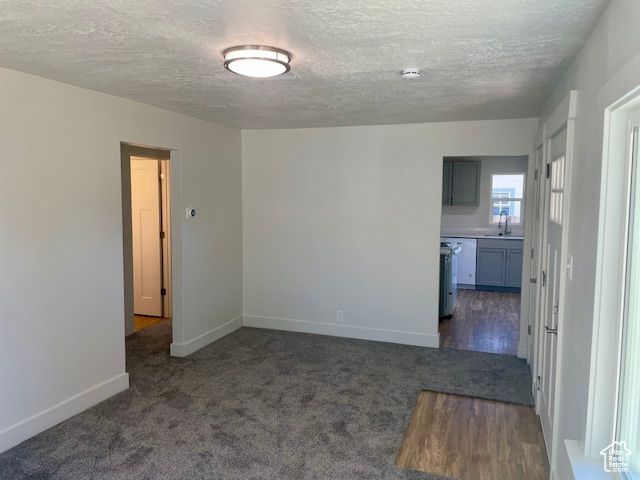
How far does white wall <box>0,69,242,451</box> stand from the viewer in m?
2.83

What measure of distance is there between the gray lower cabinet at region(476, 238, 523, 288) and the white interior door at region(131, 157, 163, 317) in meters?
5.02

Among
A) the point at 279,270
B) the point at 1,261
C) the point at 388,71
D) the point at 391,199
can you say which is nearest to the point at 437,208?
the point at 391,199

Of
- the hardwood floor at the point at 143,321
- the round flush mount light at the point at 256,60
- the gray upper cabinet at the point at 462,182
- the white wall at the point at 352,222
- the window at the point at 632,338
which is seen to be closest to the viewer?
the window at the point at 632,338

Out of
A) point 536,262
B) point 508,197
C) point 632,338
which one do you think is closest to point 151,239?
point 536,262

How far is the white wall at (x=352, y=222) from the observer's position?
4.71 metres

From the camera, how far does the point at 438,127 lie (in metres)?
4.62

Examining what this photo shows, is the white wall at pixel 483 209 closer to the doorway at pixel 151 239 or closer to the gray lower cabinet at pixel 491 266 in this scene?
the gray lower cabinet at pixel 491 266

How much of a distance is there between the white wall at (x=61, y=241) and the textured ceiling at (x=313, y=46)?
0.24 m

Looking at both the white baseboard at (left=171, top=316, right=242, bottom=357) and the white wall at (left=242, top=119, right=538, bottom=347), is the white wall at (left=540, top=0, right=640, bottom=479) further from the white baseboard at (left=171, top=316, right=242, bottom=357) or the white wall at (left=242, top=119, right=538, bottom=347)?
the white baseboard at (left=171, top=316, right=242, bottom=357)

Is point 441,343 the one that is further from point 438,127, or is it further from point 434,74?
point 434,74

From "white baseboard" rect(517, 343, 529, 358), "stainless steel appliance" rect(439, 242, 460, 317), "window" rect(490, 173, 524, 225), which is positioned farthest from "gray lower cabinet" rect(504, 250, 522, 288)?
"white baseboard" rect(517, 343, 529, 358)

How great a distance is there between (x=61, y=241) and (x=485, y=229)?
6.82m

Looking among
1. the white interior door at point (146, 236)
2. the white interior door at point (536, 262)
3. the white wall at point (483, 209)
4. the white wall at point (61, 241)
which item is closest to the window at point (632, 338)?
the white interior door at point (536, 262)

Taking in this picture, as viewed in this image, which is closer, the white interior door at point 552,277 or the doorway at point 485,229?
the white interior door at point 552,277
